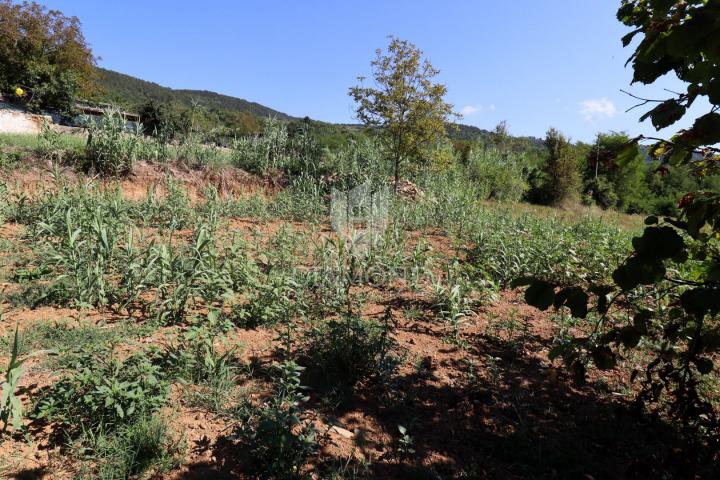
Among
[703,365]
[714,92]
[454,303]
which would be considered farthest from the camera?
[454,303]

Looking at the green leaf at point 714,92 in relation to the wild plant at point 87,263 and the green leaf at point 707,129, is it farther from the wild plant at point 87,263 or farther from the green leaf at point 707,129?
the wild plant at point 87,263

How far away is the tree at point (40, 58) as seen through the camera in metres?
25.1

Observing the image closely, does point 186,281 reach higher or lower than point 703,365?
lower

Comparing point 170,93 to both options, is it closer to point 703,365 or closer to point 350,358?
point 350,358

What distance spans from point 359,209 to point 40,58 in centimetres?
3109

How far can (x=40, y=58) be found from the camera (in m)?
27.5

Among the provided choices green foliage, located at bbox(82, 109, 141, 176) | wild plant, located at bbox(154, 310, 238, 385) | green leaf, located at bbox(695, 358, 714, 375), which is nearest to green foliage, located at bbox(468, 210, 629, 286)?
green leaf, located at bbox(695, 358, 714, 375)

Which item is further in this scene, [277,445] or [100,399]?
[100,399]

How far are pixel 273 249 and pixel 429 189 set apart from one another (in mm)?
6470

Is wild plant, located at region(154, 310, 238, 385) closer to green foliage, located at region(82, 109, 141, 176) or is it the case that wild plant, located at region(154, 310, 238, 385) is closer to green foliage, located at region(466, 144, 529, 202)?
green foliage, located at region(82, 109, 141, 176)

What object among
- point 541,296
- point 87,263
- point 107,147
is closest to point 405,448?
point 541,296

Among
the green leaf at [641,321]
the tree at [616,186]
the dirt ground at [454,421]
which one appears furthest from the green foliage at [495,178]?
the green leaf at [641,321]

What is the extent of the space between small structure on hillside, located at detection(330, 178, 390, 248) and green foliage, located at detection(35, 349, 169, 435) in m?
4.46

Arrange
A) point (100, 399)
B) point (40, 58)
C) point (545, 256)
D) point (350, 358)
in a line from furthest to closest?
point (40, 58)
point (545, 256)
point (350, 358)
point (100, 399)
